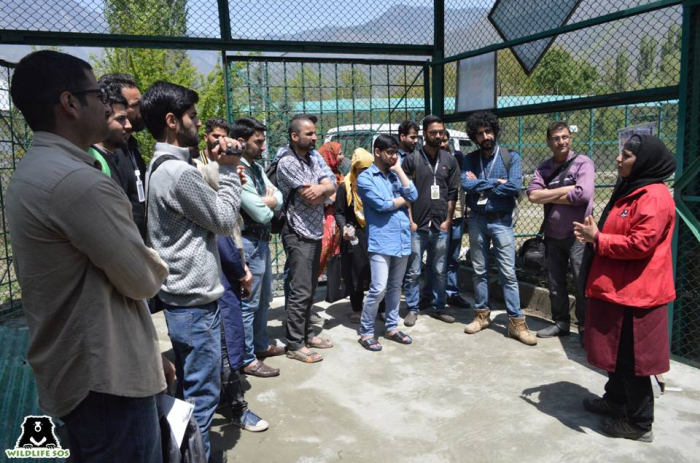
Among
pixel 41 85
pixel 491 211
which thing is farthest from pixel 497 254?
pixel 41 85

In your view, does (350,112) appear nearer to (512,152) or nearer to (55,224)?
(512,152)

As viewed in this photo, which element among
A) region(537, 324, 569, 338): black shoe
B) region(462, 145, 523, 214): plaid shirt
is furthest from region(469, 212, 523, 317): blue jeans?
region(537, 324, 569, 338): black shoe

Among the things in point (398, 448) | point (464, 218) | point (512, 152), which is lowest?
point (398, 448)

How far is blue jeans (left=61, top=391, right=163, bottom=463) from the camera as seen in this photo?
1.51 m

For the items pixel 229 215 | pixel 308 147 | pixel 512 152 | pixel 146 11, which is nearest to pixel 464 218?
pixel 512 152

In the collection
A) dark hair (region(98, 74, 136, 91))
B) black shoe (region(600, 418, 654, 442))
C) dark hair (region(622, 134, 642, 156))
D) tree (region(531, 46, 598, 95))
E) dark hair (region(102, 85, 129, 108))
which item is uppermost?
tree (region(531, 46, 598, 95))

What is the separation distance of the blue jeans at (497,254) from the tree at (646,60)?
2066mm

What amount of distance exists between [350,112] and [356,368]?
121 inches

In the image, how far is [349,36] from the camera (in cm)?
548

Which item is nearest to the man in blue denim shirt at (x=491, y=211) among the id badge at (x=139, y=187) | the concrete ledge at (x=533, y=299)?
the concrete ledge at (x=533, y=299)

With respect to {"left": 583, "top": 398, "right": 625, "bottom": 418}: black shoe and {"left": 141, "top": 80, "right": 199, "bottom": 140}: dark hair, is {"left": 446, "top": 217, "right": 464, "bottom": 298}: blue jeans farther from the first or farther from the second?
{"left": 141, "top": 80, "right": 199, "bottom": 140}: dark hair

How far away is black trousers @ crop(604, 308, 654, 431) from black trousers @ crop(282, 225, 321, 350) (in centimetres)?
230

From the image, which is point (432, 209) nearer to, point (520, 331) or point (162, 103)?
point (520, 331)

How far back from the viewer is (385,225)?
14.4 feet
